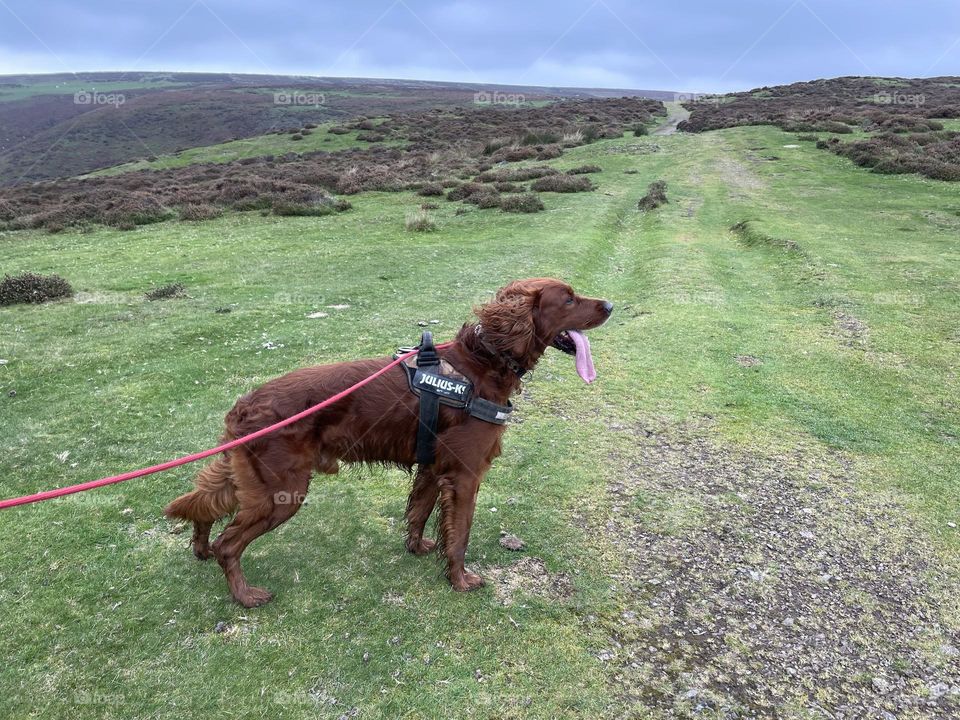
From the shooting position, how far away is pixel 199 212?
22.2m

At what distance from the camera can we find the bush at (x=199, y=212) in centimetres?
2194

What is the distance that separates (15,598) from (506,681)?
11.0 ft

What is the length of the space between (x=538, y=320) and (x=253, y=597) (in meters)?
2.79

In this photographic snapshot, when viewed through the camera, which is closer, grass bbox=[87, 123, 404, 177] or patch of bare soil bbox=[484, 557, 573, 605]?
patch of bare soil bbox=[484, 557, 573, 605]

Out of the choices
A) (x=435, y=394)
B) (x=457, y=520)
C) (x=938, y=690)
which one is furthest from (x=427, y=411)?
(x=938, y=690)

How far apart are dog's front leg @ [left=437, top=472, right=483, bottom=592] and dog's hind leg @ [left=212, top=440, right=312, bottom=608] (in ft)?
3.23

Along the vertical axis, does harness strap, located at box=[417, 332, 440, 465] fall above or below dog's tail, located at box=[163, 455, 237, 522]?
above

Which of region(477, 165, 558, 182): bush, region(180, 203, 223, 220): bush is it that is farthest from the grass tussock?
region(180, 203, 223, 220): bush

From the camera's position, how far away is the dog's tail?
3855 millimetres

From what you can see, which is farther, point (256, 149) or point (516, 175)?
point (256, 149)

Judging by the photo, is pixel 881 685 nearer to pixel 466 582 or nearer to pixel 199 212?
pixel 466 582

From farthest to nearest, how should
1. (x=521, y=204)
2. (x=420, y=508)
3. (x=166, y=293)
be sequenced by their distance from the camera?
(x=521, y=204)
(x=166, y=293)
(x=420, y=508)

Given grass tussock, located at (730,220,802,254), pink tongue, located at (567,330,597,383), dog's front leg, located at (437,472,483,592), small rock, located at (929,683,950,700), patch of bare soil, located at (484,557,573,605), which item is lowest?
patch of bare soil, located at (484,557,573,605)

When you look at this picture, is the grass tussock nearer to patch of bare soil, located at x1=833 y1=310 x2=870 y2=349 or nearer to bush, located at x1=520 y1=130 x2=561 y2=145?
patch of bare soil, located at x1=833 y1=310 x2=870 y2=349
